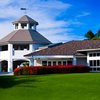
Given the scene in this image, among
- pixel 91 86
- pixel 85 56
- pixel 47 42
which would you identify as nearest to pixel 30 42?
pixel 47 42

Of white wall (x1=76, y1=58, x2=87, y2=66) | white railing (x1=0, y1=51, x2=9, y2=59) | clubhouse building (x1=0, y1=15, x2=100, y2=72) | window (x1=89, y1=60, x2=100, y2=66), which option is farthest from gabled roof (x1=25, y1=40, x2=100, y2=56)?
white railing (x1=0, y1=51, x2=9, y2=59)

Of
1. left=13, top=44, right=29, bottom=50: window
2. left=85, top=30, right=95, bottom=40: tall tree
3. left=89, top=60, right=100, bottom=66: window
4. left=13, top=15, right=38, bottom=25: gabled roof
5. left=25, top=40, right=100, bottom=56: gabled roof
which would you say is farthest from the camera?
left=85, top=30, right=95, bottom=40: tall tree

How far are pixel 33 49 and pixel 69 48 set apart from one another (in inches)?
558

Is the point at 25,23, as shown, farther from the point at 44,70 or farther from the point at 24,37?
the point at 44,70

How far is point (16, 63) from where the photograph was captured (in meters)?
67.2

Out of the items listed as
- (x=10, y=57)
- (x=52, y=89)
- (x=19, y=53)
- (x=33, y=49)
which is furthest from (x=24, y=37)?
(x=52, y=89)

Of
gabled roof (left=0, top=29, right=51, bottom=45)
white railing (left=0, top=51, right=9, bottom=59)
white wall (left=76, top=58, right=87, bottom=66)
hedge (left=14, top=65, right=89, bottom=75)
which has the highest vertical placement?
gabled roof (left=0, top=29, right=51, bottom=45)

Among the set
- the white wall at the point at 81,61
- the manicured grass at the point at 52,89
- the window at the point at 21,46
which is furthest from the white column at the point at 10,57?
the manicured grass at the point at 52,89

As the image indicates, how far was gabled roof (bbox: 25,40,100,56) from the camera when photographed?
50031 mm

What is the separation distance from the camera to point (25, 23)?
68.9 metres

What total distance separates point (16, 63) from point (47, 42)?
6779 mm

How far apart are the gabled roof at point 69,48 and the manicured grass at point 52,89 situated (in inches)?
814

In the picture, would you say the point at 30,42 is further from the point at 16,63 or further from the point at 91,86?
the point at 91,86

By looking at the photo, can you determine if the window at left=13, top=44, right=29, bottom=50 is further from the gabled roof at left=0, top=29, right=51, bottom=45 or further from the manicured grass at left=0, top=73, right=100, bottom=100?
the manicured grass at left=0, top=73, right=100, bottom=100
